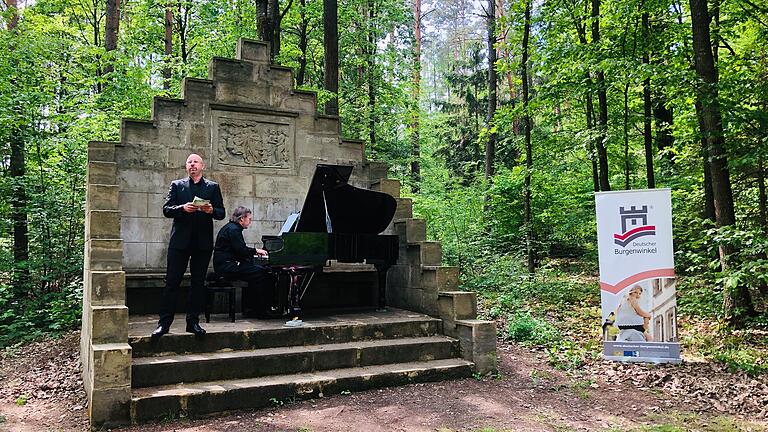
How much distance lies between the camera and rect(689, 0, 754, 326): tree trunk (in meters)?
6.49

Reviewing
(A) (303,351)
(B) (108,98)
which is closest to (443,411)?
(A) (303,351)

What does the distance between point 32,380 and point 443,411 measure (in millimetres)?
4637

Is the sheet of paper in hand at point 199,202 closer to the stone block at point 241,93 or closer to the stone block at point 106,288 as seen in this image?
the stone block at point 106,288

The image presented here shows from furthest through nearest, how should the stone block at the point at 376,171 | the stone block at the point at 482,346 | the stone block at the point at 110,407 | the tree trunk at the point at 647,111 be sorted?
1. the tree trunk at the point at 647,111
2. the stone block at the point at 376,171
3. the stone block at the point at 482,346
4. the stone block at the point at 110,407

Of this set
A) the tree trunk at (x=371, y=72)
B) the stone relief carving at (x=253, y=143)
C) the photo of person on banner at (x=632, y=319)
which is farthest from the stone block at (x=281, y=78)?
the tree trunk at (x=371, y=72)

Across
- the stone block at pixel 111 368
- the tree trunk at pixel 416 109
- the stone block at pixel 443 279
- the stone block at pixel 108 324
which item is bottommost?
the stone block at pixel 111 368

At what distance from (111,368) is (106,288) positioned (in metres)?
0.81

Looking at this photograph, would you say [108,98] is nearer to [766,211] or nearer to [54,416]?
[54,416]

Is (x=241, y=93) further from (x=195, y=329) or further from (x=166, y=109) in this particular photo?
(x=195, y=329)

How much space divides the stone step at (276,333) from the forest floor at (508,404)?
2.65 ft

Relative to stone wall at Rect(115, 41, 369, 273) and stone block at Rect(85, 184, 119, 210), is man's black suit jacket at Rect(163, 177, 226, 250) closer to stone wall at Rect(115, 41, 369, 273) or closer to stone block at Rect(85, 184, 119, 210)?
stone block at Rect(85, 184, 119, 210)

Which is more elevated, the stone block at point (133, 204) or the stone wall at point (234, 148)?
the stone wall at point (234, 148)

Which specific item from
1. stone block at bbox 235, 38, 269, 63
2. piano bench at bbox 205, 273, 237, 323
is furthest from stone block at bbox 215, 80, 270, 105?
piano bench at bbox 205, 273, 237, 323

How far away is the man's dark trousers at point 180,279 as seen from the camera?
15.9ft
